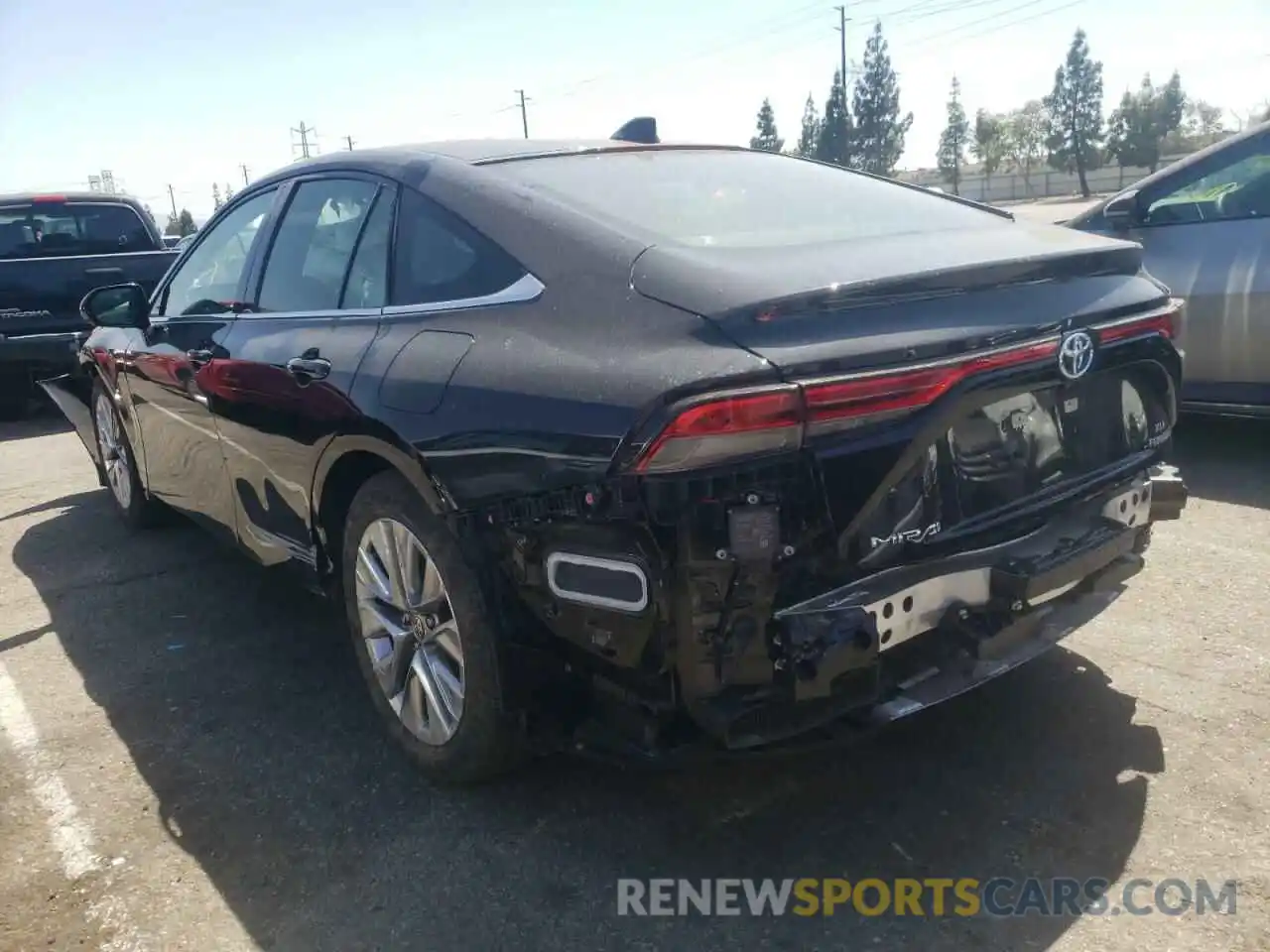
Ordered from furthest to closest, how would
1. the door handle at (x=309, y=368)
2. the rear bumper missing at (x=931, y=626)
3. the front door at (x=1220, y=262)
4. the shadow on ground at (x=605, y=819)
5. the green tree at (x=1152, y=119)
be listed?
1. the green tree at (x=1152, y=119)
2. the front door at (x=1220, y=262)
3. the door handle at (x=309, y=368)
4. the shadow on ground at (x=605, y=819)
5. the rear bumper missing at (x=931, y=626)

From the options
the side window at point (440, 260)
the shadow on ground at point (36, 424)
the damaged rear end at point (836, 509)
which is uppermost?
the side window at point (440, 260)

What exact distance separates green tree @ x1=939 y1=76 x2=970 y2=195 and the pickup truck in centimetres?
7671

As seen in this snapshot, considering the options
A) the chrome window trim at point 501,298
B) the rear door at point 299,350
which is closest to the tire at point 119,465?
the rear door at point 299,350

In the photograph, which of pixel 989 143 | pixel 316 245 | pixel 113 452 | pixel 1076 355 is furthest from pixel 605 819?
pixel 989 143

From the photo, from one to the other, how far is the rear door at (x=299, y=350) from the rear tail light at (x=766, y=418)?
114 centimetres

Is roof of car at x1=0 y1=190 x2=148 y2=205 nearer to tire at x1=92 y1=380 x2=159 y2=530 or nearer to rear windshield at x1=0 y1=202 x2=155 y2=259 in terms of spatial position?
rear windshield at x1=0 y1=202 x2=155 y2=259

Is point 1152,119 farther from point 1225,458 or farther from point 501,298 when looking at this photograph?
point 501,298

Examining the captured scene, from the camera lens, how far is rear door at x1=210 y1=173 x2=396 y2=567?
3.06 metres

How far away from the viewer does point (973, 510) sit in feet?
8.15

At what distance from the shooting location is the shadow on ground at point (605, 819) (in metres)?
2.38

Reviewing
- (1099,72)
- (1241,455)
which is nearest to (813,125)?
(1099,72)

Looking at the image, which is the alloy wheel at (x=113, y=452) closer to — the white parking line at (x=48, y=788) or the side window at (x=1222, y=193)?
the white parking line at (x=48, y=788)

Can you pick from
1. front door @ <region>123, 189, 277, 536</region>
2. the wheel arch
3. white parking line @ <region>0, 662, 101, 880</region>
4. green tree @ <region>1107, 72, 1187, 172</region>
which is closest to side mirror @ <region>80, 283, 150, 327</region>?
front door @ <region>123, 189, 277, 536</region>

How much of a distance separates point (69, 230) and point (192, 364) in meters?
6.47
